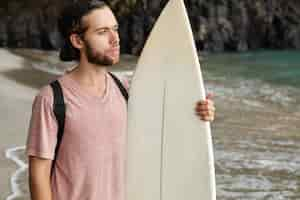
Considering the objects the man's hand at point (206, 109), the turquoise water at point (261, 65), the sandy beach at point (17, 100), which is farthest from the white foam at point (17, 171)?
the turquoise water at point (261, 65)

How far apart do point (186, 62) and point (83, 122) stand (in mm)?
642

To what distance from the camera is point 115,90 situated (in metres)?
2.05

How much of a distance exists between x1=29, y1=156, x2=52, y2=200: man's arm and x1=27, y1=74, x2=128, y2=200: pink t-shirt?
0.07 ft

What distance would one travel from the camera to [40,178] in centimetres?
194

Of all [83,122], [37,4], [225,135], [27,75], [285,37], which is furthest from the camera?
[285,37]

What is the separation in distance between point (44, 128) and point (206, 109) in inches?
21.2

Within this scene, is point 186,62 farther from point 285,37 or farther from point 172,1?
point 285,37

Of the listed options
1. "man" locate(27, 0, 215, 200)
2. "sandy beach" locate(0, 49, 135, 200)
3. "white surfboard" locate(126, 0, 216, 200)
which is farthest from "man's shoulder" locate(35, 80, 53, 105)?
"sandy beach" locate(0, 49, 135, 200)

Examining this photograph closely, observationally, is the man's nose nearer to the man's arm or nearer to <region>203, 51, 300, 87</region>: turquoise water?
the man's arm

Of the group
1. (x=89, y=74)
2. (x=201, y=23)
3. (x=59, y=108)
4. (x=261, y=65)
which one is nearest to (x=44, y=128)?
(x=59, y=108)

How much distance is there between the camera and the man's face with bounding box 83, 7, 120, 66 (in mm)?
2000

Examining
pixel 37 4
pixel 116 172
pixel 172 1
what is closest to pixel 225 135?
pixel 172 1

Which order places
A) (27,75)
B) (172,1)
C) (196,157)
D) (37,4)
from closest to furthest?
(196,157)
(172,1)
(27,75)
(37,4)

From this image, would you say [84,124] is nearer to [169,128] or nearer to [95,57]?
[95,57]
